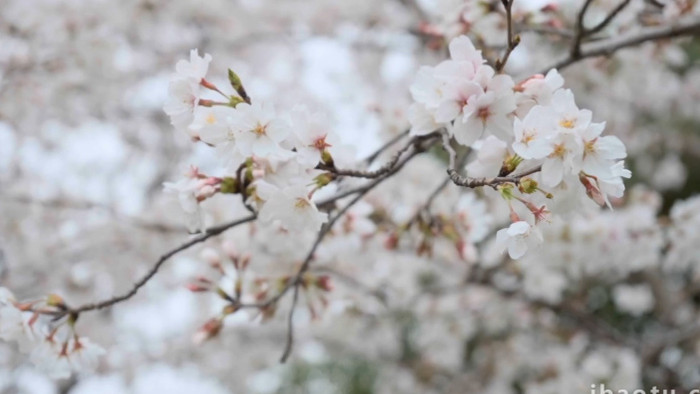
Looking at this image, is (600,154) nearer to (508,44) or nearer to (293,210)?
(508,44)

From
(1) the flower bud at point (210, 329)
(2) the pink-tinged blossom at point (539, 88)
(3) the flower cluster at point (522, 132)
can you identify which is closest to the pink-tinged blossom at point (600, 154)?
(3) the flower cluster at point (522, 132)

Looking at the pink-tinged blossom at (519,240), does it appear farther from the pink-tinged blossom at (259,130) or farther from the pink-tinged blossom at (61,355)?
the pink-tinged blossom at (61,355)

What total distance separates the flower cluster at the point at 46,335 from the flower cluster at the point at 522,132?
707 millimetres

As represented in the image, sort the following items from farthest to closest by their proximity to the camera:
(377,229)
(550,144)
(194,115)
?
(377,229)
(194,115)
(550,144)

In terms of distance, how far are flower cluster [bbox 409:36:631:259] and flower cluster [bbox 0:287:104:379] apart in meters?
0.71

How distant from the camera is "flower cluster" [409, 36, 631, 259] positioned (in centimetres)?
78

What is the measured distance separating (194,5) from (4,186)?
4.31 feet

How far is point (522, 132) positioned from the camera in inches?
31.4

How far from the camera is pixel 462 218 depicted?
145 centimetres

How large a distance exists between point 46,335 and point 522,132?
877 millimetres

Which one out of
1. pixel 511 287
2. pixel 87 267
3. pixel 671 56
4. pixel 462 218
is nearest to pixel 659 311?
pixel 511 287

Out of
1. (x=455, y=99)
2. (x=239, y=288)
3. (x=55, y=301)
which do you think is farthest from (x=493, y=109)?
(x=55, y=301)

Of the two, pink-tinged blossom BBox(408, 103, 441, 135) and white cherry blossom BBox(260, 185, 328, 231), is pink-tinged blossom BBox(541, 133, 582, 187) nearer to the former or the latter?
pink-tinged blossom BBox(408, 103, 441, 135)

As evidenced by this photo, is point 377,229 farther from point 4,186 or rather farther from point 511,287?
point 4,186
